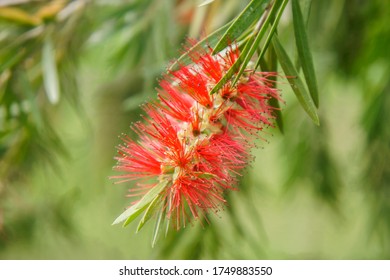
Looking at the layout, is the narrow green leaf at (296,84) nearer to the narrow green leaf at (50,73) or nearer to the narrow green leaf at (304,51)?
the narrow green leaf at (304,51)

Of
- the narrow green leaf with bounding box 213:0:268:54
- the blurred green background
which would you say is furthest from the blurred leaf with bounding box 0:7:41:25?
the narrow green leaf with bounding box 213:0:268:54

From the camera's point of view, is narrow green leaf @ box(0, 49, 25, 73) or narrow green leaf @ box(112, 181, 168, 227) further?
narrow green leaf @ box(0, 49, 25, 73)

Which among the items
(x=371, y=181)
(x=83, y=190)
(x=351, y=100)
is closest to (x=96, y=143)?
(x=83, y=190)

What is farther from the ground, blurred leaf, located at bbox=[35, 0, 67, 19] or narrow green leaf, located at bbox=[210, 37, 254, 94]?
blurred leaf, located at bbox=[35, 0, 67, 19]

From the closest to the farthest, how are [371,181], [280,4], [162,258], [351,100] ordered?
[280,4] < [162,258] < [371,181] < [351,100]

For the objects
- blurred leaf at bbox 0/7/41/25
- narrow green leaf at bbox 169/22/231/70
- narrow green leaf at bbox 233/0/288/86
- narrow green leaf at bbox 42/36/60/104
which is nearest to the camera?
narrow green leaf at bbox 233/0/288/86

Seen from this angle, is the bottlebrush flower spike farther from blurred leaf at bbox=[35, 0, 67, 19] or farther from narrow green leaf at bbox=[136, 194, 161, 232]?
blurred leaf at bbox=[35, 0, 67, 19]

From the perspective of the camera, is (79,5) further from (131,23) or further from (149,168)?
(149,168)

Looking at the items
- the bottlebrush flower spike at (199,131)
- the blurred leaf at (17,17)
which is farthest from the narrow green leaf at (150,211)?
the blurred leaf at (17,17)
